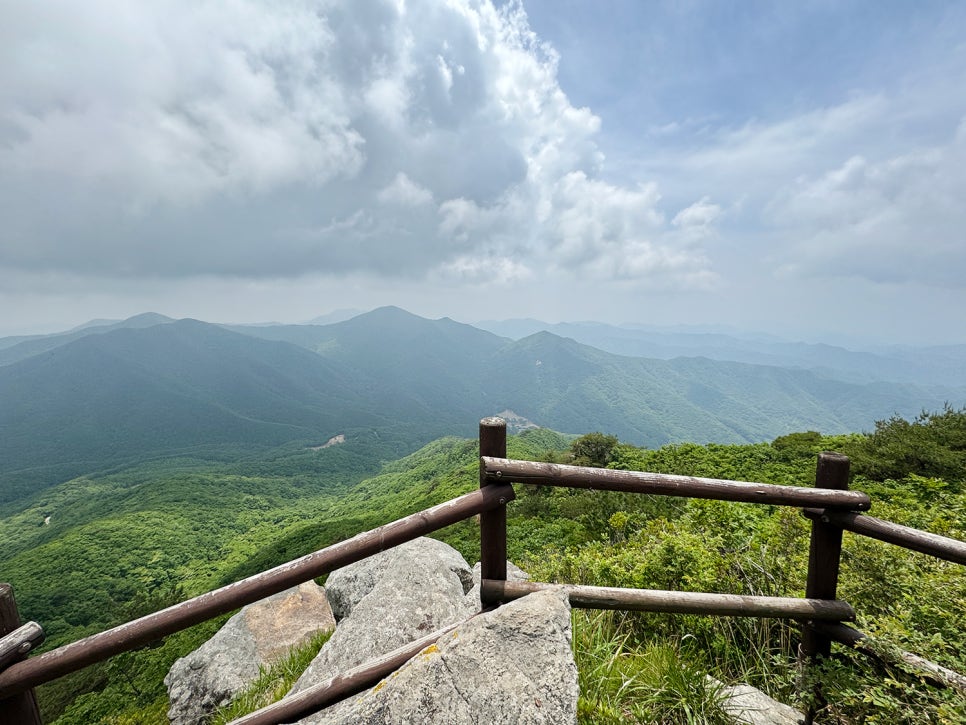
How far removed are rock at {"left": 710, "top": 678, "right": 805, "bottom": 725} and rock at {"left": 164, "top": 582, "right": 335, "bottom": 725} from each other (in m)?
6.91

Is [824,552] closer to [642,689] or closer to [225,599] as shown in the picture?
[642,689]

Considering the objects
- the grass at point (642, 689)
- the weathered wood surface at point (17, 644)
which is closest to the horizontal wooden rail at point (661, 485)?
the grass at point (642, 689)

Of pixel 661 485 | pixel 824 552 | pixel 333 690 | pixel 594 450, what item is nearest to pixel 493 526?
pixel 661 485

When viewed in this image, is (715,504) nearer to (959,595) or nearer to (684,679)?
(959,595)

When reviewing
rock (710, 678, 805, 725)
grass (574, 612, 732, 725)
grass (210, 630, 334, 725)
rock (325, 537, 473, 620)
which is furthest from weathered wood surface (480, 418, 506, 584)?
rock (325, 537, 473, 620)

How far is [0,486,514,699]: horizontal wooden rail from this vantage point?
2.34 m

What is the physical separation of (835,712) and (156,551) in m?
91.0

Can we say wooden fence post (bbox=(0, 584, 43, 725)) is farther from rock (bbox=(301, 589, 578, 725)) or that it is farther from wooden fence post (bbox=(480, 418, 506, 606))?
wooden fence post (bbox=(480, 418, 506, 606))

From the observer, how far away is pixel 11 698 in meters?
2.36

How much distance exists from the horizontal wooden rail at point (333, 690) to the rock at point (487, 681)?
9.2 inches

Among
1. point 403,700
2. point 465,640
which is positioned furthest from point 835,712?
point 403,700

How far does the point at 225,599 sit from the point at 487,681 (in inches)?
65.2

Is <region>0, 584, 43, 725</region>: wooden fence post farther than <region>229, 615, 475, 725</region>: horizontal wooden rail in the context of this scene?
No

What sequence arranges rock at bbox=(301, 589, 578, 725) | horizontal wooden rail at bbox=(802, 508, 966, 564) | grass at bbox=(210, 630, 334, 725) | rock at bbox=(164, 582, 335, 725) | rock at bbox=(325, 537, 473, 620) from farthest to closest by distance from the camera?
rock at bbox=(164, 582, 335, 725)
rock at bbox=(325, 537, 473, 620)
grass at bbox=(210, 630, 334, 725)
horizontal wooden rail at bbox=(802, 508, 966, 564)
rock at bbox=(301, 589, 578, 725)
